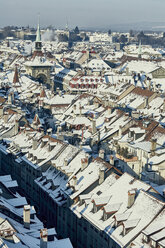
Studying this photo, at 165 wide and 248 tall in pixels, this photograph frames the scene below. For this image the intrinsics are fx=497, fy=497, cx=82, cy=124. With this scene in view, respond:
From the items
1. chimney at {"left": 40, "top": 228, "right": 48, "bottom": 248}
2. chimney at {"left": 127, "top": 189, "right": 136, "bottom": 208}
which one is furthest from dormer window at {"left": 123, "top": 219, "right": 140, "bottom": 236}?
chimney at {"left": 40, "top": 228, "right": 48, "bottom": 248}

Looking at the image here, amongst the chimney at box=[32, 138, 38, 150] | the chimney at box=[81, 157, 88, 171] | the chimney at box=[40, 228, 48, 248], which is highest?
the chimney at box=[40, 228, 48, 248]

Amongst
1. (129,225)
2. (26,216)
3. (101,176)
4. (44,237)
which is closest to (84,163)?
(101,176)

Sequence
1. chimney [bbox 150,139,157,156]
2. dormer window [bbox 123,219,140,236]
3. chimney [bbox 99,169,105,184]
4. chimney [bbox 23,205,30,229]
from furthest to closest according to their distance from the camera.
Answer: chimney [bbox 150,139,157,156] < chimney [bbox 99,169,105,184] < dormer window [bbox 123,219,140,236] < chimney [bbox 23,205,30,229]

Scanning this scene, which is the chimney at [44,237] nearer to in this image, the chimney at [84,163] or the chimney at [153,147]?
the chimney at [84,163]

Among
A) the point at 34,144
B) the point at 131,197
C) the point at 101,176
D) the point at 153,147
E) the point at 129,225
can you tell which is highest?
the point at 131,197

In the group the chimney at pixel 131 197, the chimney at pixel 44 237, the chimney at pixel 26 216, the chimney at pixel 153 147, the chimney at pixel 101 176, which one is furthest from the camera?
the chimney at pixel 153 147

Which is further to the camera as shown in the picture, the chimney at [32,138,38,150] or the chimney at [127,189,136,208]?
the chimney at [32,138,38,150]

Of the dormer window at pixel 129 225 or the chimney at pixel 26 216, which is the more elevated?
the chimney at pixel 26 216

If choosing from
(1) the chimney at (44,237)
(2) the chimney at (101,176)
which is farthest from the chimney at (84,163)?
(1) the chimney at (44,237)

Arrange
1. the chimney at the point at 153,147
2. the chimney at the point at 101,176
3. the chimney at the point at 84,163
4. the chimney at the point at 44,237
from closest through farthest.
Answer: the chimney at the point at 44,237, the chimney at the point at 101,176, the chimney at the point at 84,163, the chimney at the point at 153,147

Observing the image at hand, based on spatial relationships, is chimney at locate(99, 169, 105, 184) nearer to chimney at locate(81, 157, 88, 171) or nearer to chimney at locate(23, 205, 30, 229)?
chimney at locate(81, 157, 88, 171)

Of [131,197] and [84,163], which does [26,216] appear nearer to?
[131,197]

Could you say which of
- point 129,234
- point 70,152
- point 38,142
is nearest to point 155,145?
point 70,152
